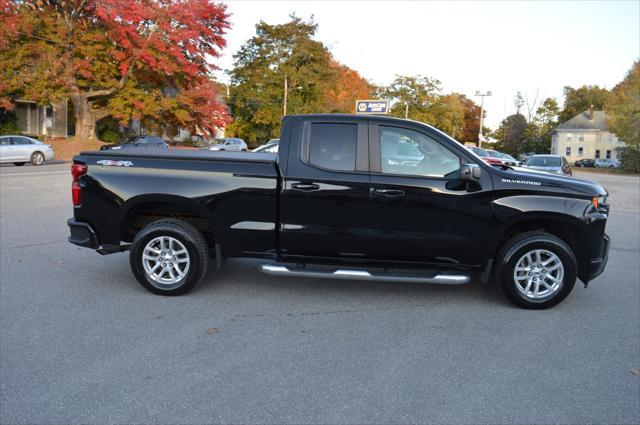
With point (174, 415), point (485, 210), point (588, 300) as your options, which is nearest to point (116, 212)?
point (174, 415)

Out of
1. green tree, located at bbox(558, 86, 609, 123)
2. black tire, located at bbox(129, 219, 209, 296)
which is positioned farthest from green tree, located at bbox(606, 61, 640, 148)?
green tree, located at bbox(558, 86, 609, 123)

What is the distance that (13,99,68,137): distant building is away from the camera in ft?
128

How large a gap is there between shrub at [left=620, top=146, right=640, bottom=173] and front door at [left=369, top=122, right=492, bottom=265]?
171ft

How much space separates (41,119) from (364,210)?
40.8 metres

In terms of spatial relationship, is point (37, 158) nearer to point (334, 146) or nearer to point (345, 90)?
point (334, 146)

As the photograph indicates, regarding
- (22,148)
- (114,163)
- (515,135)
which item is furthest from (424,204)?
(515,135)

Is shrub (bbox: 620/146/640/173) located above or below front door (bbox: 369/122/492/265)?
above

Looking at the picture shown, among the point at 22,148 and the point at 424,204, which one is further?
the point at 22,148

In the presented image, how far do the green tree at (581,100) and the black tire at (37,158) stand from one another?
102m

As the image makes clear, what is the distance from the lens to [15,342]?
444 centimetres

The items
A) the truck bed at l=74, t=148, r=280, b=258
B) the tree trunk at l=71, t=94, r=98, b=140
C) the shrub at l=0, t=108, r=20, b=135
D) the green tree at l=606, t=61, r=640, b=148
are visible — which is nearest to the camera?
the truck bed at l=74, t=148, r=280, b=258

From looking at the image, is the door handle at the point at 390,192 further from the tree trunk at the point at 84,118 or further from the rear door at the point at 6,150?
the tree trunk at the point at 84,118

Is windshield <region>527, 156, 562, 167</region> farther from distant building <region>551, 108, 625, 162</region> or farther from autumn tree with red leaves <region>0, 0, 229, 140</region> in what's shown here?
distant building <region>551, 108, 625, 162</region>

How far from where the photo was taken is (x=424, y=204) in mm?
5527
